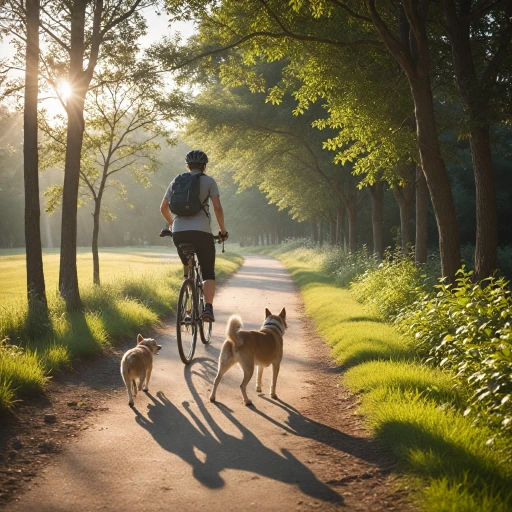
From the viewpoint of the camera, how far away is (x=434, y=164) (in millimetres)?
8438

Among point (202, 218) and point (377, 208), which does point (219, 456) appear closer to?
point (202, 218)

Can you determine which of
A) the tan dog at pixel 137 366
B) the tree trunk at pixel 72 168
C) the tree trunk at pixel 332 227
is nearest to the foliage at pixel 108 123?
the tree trunk at pixel 72 168

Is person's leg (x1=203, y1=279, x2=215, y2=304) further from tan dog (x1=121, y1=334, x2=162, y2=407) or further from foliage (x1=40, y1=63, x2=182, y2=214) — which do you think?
foliage (x1=40, y1=63, x2=182, y2=214)

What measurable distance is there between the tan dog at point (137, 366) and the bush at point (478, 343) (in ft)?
10.8

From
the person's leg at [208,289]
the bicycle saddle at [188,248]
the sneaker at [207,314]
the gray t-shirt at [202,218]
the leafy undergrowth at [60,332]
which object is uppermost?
the gray t-shirt at [202,218]

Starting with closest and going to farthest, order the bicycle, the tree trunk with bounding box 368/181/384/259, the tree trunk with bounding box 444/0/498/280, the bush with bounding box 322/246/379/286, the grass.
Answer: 1. the grass
2. the bicycle
3. the tree trunk with bounding box 444/0/498/280
4. the bush with bounding box 322/246/379/286
5. the tree trunk with bounding box 368/181/384/259

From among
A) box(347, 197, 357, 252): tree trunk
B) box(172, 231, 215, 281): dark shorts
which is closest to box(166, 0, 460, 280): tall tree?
box(172, 231, 215, 281): dark shorts

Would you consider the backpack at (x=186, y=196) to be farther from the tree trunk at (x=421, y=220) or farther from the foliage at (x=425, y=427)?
the tree trunk at (x=421, y=220)

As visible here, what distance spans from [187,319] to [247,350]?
2.06m

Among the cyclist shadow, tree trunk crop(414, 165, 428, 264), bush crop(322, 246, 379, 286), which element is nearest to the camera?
the cyclist shadow

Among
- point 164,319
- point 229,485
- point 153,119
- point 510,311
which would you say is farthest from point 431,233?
point 229,485

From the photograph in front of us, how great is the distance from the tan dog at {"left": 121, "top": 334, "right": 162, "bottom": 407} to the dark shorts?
1.43 m

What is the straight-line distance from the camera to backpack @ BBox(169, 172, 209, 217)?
6793 millimetres

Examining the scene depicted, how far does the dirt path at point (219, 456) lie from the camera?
11.3 feet
